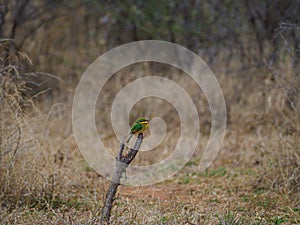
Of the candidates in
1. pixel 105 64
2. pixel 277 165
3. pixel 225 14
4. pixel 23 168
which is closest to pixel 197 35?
pixel 225 14

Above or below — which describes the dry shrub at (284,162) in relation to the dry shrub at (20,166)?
above

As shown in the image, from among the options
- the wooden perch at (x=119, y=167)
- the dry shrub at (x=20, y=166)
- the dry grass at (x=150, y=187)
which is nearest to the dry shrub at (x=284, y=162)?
the dry grass at (x=150, y=187)

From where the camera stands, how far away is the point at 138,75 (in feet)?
30.3

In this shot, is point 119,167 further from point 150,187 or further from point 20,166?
point 150,187

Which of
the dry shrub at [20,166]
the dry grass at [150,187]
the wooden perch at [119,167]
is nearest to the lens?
the wooden perch at [119,167]

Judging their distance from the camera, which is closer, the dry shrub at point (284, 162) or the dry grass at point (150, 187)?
the dry grass at point (150, 187)

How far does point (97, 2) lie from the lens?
396 inches

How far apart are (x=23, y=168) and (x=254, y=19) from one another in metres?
5.46

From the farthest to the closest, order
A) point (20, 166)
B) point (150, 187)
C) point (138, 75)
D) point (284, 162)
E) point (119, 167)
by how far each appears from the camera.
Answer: point (138, 75), point (150, 187), point (284, 162), point (20, 166), point (119, 167)

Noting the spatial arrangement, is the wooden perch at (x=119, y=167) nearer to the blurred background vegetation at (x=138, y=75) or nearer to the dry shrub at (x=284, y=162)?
the blurred background vegetation at (x=138, y=75)

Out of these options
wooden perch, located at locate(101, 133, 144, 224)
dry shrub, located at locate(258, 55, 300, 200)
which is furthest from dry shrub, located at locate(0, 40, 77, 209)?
dry shrub, located at locate(258, 55, 300, 200)

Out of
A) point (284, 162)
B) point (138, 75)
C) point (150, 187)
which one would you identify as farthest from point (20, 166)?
point (138, 75)

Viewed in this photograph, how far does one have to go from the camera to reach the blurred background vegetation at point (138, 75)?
515 centimetres

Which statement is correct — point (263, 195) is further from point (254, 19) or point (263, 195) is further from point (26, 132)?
point (254, 19)
